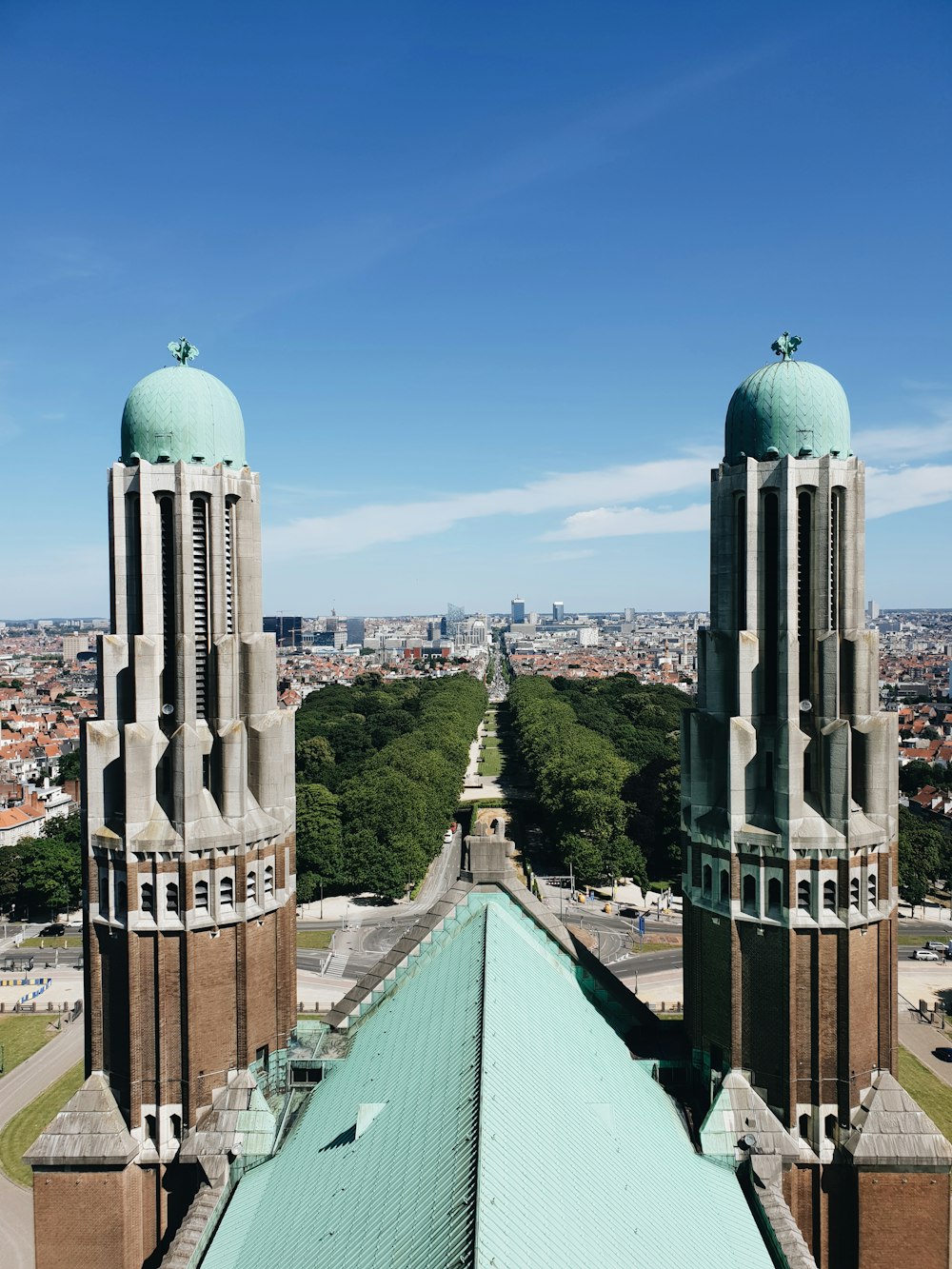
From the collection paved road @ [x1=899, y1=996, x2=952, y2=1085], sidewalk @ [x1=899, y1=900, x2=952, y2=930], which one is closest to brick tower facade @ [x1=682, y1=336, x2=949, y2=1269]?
paved road @ [x1=899, y1=996, x2=952, y2=1085]

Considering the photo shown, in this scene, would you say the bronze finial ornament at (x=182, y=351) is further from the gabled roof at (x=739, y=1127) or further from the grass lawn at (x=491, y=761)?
the grass lawn at (x=491, y=761)

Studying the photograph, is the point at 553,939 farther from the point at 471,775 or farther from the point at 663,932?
the point at 471,775

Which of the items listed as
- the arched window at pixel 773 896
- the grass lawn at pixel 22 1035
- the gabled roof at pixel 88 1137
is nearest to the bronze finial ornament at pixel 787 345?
the arched window at pixel 773 896

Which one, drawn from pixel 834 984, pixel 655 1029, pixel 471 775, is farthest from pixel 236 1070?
pixel 471 775

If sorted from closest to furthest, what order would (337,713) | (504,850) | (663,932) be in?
(504,850) < (663,932) < (337,713)

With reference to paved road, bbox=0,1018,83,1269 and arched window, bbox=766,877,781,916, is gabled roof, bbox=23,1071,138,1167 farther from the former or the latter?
paved road, bbox=0,1018,83,1269
